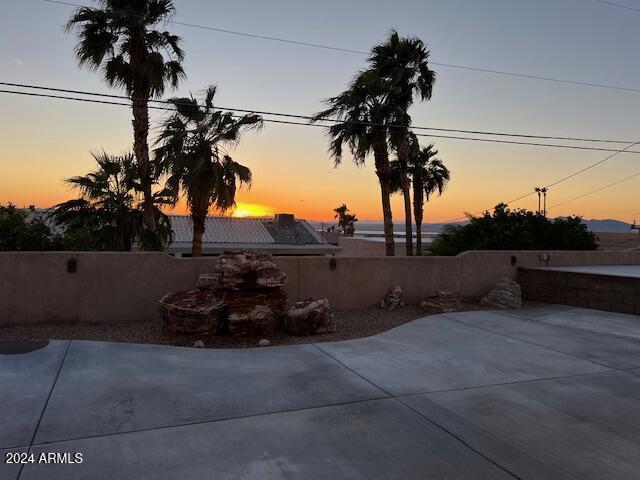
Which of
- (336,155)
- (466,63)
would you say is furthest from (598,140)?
(336,155)

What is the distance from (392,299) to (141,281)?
5.60 metres

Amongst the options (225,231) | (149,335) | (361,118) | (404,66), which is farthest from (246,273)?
(225,231)

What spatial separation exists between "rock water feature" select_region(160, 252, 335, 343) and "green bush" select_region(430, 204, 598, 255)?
336 inches

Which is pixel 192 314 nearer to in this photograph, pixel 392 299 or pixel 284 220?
pixel 392 299

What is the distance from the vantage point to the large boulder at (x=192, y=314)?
7.36 metres

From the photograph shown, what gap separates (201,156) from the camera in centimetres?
1380

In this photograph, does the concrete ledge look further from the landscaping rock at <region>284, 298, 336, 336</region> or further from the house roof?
the house roof

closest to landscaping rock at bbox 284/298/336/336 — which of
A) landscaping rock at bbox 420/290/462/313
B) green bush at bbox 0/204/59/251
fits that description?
landscaping rock at bbox 420/290/462/313

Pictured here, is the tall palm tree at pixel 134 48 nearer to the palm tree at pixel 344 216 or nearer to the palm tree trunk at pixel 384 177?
the palm tree trunk at pixel 384 177

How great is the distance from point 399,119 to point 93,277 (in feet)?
46.6

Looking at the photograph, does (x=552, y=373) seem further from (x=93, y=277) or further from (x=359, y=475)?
(x=93, y=277)

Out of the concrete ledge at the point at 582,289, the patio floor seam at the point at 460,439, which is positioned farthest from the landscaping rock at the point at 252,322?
the concrete ledge at the point at 582,289

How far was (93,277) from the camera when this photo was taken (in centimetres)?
830

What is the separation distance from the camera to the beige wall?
7895mm
